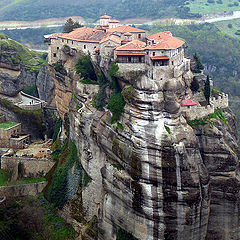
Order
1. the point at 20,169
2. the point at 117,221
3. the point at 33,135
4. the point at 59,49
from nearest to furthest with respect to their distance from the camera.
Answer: the point at 117,221 → the point at 20,169 → the point at 59,49 → the point at 33,135

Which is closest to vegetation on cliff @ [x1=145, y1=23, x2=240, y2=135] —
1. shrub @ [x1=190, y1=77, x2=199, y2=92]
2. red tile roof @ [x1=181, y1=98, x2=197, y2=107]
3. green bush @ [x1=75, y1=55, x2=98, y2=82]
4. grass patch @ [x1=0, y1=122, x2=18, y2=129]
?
shrub @ [x1=190, y1=77, x2=199, y2=92]

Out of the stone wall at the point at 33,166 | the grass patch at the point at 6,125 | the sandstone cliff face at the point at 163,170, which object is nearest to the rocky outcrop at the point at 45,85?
Answer: the grass patch at the point at 6,125

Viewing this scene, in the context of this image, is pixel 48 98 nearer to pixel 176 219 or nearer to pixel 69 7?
pixel 176 219

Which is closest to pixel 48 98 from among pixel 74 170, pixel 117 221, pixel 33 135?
pixel 33 135

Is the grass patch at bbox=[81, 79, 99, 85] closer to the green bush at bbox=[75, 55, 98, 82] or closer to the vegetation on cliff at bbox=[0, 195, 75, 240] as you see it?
the green bush at bbox=[75, 55, 98, 82]

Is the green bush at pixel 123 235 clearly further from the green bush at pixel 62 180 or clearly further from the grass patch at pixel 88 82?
the grass patch at pixel 88 82

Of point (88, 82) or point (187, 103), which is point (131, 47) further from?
point (88, 82)

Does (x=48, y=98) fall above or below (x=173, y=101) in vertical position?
below
